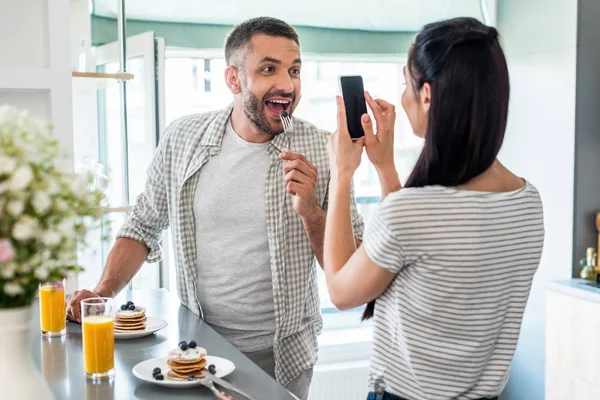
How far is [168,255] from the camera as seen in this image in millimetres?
3479

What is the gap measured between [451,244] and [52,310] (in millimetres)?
1051

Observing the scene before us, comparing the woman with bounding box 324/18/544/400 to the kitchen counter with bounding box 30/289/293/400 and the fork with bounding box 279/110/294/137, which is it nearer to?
the kitchen counter with bounding box 30/289/293/400

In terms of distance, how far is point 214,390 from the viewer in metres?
1.44

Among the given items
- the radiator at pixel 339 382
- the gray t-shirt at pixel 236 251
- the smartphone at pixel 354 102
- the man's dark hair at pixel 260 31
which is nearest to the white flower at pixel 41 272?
the smartphone at pixel 354 102

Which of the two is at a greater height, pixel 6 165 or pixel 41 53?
pixel 41 53

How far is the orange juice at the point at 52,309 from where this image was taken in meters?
1.87

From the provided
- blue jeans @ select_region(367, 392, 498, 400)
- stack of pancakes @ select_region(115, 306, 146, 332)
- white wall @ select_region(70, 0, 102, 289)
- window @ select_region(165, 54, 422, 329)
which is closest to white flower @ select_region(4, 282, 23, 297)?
blue jeans @ select_region(367, 392, 498, 400)

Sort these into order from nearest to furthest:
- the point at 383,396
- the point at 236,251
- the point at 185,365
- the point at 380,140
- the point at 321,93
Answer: the point at 383,396 < the point at 185,365 < the point at 380,140 < the point at 236,251 < the point at 321,93

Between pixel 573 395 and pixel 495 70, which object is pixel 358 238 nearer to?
pixel 495 70

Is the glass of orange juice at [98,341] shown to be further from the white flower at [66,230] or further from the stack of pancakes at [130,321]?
the white flower at [66,230]

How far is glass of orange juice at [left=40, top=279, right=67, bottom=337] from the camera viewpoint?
187 cm

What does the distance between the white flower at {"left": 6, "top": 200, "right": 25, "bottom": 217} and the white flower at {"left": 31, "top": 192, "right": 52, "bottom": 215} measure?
2 centimetres

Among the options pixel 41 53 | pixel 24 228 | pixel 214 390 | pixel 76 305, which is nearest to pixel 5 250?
pixel 24 228

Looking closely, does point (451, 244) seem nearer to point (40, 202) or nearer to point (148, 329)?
point (40, 202)
